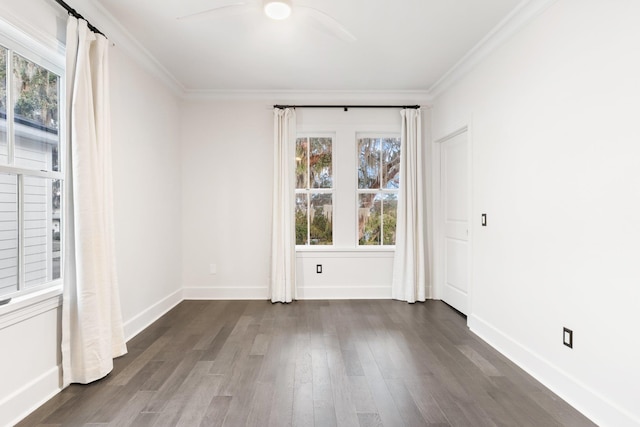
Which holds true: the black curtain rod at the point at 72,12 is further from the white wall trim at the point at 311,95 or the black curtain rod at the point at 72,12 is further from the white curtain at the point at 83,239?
the white wall trim at the point at 311,95

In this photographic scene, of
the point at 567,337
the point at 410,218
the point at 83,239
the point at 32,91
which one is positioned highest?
the point at 32,91

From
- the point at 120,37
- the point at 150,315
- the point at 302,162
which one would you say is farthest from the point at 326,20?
the point at 150,315

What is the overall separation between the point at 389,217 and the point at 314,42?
8.04ft

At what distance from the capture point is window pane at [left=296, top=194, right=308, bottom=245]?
457 centimetres

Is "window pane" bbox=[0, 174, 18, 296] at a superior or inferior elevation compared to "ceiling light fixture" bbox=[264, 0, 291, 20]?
inferior

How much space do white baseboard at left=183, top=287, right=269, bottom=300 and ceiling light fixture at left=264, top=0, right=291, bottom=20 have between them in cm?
317

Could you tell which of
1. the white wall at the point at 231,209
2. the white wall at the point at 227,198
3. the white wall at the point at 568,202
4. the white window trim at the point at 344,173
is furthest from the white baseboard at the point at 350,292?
the white wall at the point at 568,202

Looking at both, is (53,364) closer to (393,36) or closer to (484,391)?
(484,391)

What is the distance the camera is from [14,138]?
2010mm

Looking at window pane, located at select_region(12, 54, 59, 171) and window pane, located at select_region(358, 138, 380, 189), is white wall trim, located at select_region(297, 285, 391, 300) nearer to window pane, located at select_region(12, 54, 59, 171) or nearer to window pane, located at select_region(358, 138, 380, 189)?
window pane, located at select_region(358, 138, 380, 189)

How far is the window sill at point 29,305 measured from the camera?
1.85 metres

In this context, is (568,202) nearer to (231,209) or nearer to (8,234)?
(8,234)

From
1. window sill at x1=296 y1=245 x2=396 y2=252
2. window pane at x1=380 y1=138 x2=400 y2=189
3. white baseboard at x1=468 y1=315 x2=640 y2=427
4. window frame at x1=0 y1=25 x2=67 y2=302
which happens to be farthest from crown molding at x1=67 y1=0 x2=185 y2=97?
white baseboard at x1=468 y1=315 x2=640 y2=427

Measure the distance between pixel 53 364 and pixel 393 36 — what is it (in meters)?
3.54
